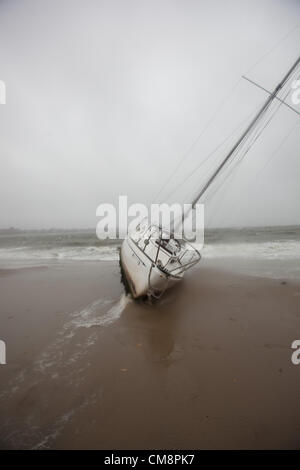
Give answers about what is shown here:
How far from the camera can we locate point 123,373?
13.7 ft

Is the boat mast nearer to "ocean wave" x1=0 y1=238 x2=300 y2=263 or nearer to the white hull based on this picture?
the white hull

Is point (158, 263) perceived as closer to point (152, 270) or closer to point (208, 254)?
point (152, 270)

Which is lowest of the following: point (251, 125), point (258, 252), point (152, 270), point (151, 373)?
point (258, 252)

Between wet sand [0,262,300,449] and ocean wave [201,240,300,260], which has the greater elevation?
wet sand [0,262,300,449]

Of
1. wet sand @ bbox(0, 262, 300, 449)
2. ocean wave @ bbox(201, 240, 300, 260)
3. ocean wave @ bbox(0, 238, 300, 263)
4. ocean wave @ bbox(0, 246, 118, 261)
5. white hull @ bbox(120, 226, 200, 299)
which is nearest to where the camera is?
wet sand @ bbox(0, 262, 300, 449)

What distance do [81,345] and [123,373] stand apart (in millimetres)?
1535

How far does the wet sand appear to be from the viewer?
2973mm

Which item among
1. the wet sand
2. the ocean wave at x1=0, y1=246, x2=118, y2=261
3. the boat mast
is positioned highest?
the boat mast

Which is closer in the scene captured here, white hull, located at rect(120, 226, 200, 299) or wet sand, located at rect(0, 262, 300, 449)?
wet sand, located at rect(0, 262, 300, 449)

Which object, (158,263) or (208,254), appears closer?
(158,263)

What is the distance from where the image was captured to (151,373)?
4156mm

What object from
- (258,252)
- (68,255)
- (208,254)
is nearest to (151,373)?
(208,254)

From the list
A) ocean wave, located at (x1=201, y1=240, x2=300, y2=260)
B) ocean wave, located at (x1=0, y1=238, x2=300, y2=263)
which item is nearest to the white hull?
ocean wave, located at (x1=0, y1=238, x2=300, y2=263)
